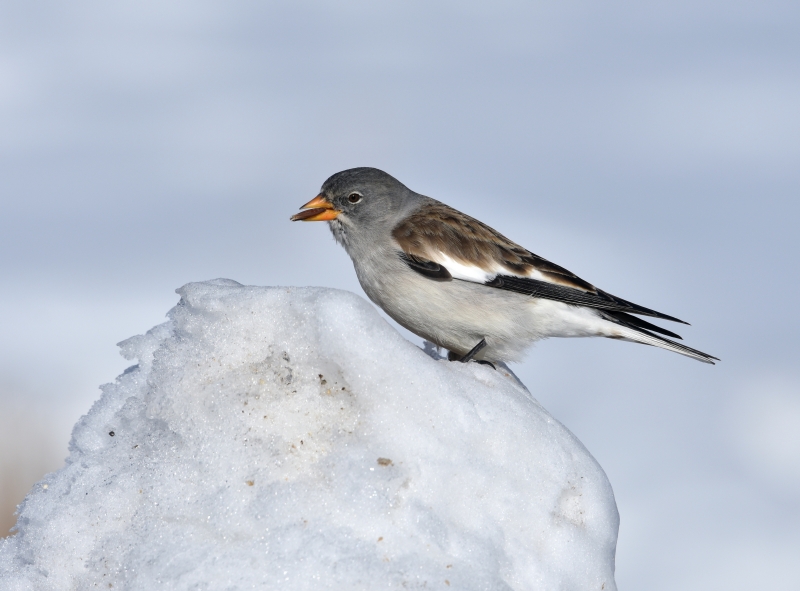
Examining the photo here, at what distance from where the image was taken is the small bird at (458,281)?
17.5ft

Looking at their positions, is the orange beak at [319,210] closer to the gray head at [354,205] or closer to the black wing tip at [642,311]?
the gray head at [354,205]

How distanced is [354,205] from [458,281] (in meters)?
1.04

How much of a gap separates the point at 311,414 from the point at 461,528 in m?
0.72

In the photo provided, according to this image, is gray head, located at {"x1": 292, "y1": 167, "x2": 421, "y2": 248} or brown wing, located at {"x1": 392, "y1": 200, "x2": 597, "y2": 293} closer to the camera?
brown wing, located at {"x1": 392, "y1": 200, "x2": 597, "y2": 293}

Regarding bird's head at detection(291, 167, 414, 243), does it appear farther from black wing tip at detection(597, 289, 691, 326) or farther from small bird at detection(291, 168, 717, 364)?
black wing tip at detection(597, 289, 691, 326)

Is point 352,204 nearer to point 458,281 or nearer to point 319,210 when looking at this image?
point 319,210

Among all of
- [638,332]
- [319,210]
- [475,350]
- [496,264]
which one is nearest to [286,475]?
[475,350]

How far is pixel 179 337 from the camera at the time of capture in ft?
10.9

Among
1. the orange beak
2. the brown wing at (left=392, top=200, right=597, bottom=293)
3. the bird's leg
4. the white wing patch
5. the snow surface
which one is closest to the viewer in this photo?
the snow surface

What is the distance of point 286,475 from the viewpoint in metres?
3.04

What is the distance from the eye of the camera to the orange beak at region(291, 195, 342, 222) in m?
5.86

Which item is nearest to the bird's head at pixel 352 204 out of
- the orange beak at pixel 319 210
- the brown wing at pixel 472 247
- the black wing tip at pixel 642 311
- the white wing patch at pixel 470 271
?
the orange beak at pixel 319 210

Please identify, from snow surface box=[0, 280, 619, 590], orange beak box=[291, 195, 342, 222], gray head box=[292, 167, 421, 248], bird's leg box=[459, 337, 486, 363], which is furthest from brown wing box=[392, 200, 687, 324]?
snow surface box=[0, 280, 619, 590]

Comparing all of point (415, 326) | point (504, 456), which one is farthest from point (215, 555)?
point (415, 326)
